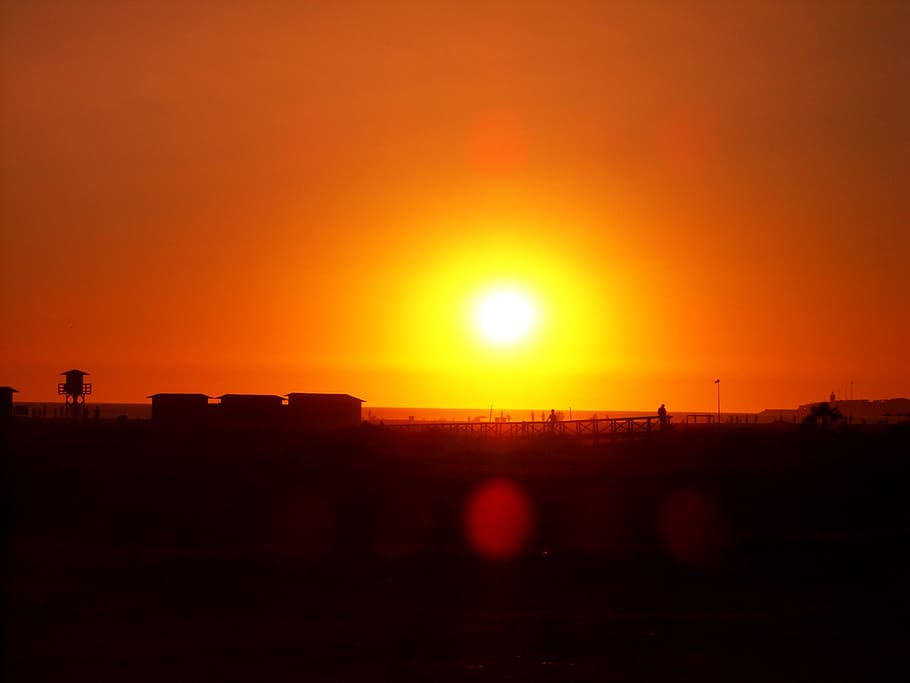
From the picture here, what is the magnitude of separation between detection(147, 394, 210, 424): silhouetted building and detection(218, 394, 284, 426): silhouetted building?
1.26m

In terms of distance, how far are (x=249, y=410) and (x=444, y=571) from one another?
41069 millimetres

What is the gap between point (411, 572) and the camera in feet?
70.5

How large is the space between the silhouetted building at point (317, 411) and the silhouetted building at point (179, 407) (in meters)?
5.26

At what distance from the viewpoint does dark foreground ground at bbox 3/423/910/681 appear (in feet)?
47.8

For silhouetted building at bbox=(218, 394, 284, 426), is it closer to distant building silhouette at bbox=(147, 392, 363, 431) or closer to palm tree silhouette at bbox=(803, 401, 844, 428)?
distant building silhouette at bbox=(147, 392, 363, 431)

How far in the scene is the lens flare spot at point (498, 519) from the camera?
2519 cm

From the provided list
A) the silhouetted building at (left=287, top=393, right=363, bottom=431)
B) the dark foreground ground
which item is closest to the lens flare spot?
the dark foreground ground

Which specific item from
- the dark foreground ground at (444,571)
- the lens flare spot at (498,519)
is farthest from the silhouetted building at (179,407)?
the lens flare spot at (498,519)

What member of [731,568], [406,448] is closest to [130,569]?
[731,568]

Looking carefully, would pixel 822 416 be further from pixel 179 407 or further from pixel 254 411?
pixel 179 407

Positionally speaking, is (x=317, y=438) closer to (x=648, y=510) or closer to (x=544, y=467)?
(x=544, y=467)

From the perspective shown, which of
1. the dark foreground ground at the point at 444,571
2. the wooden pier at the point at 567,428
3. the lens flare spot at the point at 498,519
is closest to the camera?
the dark foreground ground at the point at 444,571

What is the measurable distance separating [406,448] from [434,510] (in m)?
20.6

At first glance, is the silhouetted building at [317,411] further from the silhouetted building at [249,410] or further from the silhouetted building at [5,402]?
the silhouetted building at [5,402]
